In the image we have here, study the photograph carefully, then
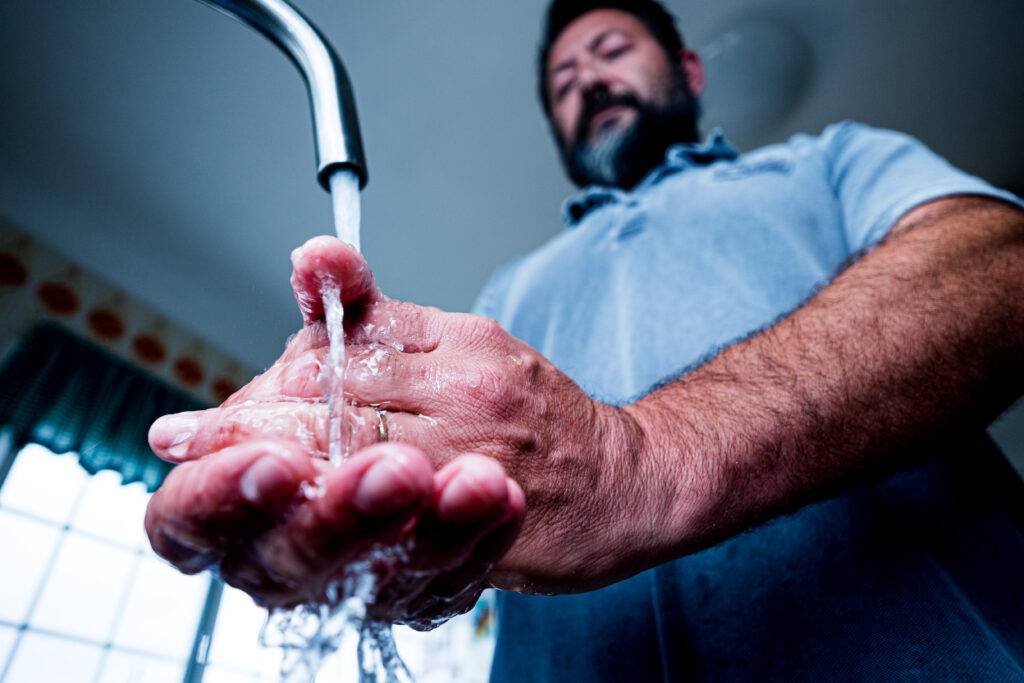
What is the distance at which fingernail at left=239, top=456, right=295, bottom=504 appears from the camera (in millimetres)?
218

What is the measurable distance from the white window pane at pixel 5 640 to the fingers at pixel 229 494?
216 cm

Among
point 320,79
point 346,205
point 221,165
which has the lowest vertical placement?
point 346,205

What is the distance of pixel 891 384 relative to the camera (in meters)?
0.38

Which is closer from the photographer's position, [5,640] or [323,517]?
[323,517]

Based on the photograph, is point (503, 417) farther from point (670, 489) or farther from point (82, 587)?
point (82, 587)

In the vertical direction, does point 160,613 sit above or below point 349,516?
above

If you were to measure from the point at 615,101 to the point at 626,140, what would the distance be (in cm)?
8

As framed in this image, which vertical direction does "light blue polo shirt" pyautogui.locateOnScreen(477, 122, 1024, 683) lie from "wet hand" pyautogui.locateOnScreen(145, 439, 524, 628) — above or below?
above

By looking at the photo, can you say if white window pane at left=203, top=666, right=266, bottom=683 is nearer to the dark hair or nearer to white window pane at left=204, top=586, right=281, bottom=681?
white window pane at left=204, top=586, right=281, bottom=681

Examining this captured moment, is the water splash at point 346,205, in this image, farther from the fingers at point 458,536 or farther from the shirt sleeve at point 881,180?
the shirt sleeve at point 881,180

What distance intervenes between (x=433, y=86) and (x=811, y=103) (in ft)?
3.80

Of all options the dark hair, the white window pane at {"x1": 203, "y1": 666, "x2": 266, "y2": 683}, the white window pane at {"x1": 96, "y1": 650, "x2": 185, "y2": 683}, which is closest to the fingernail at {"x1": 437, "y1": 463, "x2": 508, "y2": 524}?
the dark hair

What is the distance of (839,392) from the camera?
37 centimetres

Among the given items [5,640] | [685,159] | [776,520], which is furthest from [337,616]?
[5,640]
